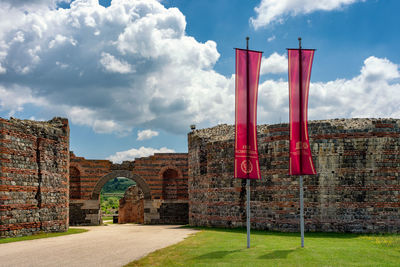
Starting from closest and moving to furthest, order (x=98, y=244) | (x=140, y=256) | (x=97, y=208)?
(x=140, y=256) → (x=98, y=244) → (x=97, y=208)

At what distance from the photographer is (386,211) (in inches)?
617

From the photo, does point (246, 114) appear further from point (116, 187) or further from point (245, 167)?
point (116, 187)

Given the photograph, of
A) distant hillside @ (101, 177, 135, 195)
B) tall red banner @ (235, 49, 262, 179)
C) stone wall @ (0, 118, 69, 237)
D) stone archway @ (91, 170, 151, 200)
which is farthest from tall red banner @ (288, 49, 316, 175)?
distant hillside @ (101, 177, 135, 195)

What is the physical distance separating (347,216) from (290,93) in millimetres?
6870

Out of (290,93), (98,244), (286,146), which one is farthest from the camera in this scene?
(286,146)

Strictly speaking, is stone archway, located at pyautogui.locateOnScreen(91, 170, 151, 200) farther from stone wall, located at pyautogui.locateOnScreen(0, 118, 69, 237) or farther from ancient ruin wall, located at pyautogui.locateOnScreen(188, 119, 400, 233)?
ancient ruin wall, located at pyautogui.locateOnScreen(188, 119, 400, 233)

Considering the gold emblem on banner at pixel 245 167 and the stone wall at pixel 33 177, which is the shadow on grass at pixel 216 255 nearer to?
the gold emblem on banner at pixel 245 167

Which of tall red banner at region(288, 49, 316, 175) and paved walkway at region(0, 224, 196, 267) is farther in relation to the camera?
tall red banner at region(288, 49, 316, 175)

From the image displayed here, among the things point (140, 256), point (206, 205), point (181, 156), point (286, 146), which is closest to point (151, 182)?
point (181, 156)

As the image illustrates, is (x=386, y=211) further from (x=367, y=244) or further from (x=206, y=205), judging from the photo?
(x=206, y=205)

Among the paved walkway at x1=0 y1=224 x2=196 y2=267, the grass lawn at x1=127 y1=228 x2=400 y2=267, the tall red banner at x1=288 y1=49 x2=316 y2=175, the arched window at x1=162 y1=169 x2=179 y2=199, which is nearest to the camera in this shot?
the grass lawn at x1=127 y1=228 x2=400 y2=267

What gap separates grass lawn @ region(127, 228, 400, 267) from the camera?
939 centimetres

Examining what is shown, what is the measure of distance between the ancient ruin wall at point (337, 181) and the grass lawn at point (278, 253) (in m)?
2.55

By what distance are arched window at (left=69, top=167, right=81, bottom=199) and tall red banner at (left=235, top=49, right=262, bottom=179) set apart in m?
18.2
